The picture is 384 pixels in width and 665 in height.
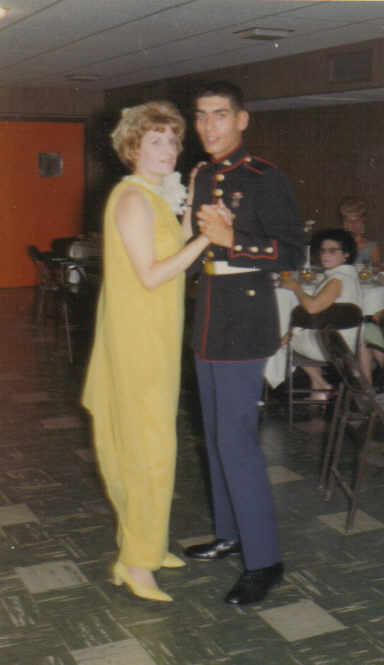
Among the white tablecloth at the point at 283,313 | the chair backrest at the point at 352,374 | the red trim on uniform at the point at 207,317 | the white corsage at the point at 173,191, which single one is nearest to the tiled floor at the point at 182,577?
the chair backrest at the point at 352,374

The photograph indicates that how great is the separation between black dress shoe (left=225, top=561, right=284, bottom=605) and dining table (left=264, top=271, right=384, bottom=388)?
6.57 ft

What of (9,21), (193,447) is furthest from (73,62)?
(193,447)

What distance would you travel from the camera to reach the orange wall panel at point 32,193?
10453 millimetres

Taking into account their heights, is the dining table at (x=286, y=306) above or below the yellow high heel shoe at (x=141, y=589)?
above

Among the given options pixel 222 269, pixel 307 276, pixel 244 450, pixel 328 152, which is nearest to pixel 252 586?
pixel 244 450

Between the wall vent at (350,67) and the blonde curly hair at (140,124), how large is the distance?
4554 millimetres

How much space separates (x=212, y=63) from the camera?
766cm

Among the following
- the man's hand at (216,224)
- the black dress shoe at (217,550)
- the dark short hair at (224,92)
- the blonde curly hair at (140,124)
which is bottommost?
the black dress shoe at (217,550)

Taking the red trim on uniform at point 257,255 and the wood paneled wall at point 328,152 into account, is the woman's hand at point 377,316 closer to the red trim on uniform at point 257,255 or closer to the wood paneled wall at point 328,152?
the red trim on uniform at point 257,255

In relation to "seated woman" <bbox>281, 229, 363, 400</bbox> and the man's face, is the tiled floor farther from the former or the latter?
the man's face

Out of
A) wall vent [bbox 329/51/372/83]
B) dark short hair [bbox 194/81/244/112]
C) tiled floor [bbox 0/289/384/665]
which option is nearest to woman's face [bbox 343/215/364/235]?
wall vent [bbox 329/51/372/83]

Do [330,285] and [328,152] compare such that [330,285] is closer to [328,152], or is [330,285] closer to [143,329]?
[143,329]

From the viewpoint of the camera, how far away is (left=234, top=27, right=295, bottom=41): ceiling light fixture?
5.81 meters

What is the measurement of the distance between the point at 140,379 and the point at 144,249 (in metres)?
0.39
